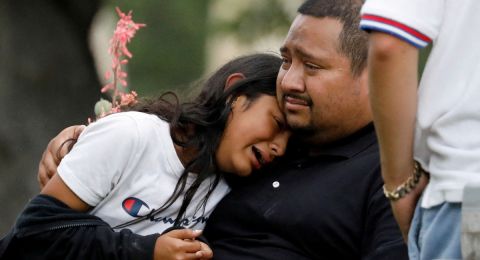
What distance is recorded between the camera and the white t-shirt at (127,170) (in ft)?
11.7

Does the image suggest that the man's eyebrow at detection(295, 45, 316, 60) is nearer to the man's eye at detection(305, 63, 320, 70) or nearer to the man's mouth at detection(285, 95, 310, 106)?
the man's eye at detection(305, 63, 320, 70)

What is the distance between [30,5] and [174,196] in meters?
Result: 5.61

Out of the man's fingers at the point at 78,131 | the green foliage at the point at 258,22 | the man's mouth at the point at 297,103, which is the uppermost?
the man's mouth at the point at 297,103

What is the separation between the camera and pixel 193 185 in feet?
12.1

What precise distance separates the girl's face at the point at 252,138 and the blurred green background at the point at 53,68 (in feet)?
14.5

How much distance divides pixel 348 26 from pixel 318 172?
1.52 feet

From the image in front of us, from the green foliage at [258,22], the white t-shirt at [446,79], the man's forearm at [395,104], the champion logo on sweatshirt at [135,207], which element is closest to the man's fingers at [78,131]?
the champion logo on sweatshirt at [135,207]

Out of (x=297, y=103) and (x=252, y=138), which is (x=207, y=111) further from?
(x=297, y=103)

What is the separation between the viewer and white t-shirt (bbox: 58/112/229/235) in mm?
3564

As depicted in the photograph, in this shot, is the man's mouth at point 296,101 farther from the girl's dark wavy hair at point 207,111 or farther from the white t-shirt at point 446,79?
the white t-shirt at point 446,79

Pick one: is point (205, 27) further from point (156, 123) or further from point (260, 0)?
point (156, 123)

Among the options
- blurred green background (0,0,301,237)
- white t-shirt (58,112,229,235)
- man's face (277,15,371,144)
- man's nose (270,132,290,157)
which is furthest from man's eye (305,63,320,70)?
blurred green background (0,0,301,237)

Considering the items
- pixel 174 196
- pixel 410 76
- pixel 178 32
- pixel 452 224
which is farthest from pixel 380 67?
pixel 178 32

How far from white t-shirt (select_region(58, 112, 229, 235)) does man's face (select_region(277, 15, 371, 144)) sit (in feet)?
1.30
